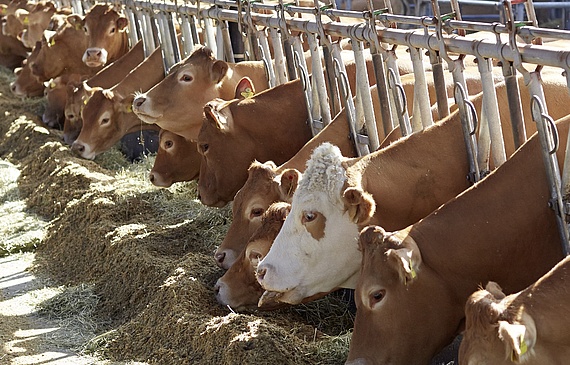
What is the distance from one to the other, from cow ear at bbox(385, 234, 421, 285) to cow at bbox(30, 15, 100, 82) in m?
8.65

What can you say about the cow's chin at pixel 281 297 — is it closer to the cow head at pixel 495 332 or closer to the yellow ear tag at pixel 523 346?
the cow head at pixel 495 332

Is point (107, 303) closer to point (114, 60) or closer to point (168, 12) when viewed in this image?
point (168, 12)

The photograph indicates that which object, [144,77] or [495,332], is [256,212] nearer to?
[495,332]

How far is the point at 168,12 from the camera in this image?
373 inches

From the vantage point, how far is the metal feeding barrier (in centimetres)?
438

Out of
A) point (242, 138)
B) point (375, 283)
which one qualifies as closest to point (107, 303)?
point (242, 138)

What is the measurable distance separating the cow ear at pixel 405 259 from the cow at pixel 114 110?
5831 mm

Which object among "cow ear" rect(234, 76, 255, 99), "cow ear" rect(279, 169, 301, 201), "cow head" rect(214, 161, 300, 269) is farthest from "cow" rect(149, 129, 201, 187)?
→ "cow ear" rect(279, 169, 301, 201)

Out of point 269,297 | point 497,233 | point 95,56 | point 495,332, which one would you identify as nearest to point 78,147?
point 95,56

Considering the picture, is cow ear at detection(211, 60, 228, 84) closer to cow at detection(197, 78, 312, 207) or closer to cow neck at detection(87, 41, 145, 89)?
cow at detection(197, 78, 312, 207)

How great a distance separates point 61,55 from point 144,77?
10.5 ft

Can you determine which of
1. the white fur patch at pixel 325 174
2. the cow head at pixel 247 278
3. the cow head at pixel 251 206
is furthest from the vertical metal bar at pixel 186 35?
the white fur patch at pixel 325 174

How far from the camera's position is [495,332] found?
330cm

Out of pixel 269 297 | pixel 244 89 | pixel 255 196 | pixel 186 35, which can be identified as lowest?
pixel 269 297
